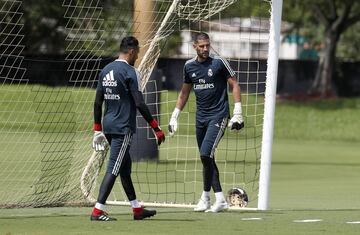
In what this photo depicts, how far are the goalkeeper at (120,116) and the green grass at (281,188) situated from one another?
1.02ft

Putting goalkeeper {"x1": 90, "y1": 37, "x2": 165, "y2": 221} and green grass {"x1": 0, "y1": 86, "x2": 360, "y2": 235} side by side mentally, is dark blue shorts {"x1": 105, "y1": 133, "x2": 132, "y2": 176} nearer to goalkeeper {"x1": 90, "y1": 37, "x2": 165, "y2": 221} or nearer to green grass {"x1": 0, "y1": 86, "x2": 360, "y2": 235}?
goalkeeper {"x1": 90, "y1": 37, "x2": 165, "y2": 221}

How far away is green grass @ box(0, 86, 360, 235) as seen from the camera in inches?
464

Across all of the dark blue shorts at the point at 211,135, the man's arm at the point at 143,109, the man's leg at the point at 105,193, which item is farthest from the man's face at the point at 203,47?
the man's leg at the point at 105,193

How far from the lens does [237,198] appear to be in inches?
575

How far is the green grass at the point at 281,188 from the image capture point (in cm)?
1177

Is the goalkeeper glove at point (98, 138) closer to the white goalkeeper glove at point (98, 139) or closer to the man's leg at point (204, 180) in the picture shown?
the white goalkeeper glove at point (98, 139)

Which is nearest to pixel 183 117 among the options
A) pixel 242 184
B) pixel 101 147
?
pixel 242 184

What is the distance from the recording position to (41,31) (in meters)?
52.9

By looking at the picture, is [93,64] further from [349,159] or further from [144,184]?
[349,159]

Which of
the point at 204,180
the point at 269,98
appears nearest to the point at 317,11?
the point at 269,98

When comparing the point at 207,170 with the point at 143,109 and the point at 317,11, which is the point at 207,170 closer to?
the point at 143,109

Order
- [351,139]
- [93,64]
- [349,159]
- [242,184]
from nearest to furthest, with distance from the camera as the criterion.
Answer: [93,64] → [242,184] → [349,159] → [351,139]

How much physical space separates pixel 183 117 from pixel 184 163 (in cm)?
789

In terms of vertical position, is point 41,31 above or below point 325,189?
above
